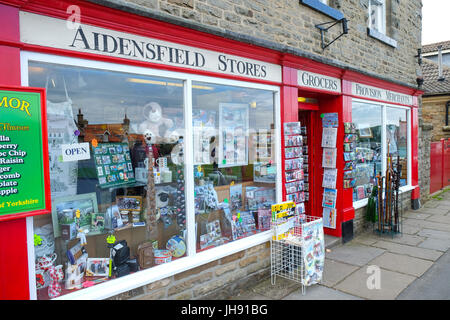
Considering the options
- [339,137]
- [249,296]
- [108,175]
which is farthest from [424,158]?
[108,175]

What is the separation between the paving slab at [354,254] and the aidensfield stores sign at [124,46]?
3290 mm

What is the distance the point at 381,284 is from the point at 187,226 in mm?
2742

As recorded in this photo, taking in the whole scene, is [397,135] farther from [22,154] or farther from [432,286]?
[22,154]

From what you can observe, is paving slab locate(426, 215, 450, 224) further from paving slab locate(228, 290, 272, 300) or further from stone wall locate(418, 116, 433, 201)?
paving slab locate(228, 290, 272, 300)

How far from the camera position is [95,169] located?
355cm

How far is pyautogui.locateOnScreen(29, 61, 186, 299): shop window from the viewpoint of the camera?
310 centimetres

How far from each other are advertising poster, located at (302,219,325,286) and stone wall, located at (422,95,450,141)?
1492cm

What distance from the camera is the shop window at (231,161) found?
4.15 meters

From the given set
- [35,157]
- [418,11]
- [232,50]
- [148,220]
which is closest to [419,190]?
[418,11]

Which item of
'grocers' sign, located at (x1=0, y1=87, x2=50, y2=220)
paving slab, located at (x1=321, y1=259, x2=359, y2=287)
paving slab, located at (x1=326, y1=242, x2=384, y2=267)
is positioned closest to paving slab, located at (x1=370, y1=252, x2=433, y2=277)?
paving slab, located at (x1=326, y1=242, x2=384, y2=267)

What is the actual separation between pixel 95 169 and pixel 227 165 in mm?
1783

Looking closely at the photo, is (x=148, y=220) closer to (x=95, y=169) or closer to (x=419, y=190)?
(x=95, y=169)

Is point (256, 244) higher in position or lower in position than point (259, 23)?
lower
